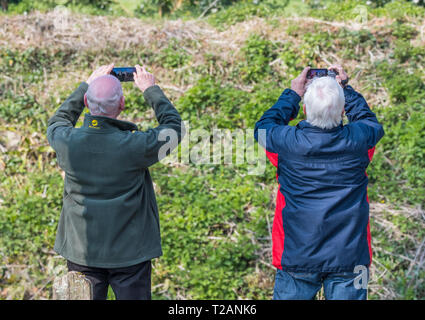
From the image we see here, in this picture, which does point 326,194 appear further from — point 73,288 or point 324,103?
point 73,288

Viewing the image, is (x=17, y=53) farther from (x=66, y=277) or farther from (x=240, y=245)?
(x=66, y=277)

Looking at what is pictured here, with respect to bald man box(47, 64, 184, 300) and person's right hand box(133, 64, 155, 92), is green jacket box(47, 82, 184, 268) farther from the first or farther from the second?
person's right hand box(133, 64, 155, 92)

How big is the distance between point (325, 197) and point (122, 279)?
4.47 ft

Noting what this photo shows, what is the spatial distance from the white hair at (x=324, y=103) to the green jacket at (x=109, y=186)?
83 centimetres

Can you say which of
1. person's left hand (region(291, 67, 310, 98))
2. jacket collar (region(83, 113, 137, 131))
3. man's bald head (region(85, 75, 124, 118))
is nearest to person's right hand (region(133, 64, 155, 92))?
man's bald head (region(85, 75, 124, 118))

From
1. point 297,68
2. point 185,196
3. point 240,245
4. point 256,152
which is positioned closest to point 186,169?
point 185,196

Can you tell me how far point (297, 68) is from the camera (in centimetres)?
728

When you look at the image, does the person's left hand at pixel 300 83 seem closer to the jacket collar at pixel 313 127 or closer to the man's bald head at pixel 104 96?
the jacket collar at pixel 313 127

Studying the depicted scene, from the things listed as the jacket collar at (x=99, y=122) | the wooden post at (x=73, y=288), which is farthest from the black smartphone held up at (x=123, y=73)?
the wooden post at (x=73, y=288)

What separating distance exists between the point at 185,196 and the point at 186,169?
514 millimetres

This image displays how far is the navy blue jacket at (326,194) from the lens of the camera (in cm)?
298

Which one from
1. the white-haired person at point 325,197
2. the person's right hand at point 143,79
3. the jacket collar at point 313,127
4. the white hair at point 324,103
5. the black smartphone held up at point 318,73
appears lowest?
the white-haired person at point 325,197

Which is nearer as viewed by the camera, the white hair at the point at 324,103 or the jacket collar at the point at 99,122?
the white hair at the point at 324,103
